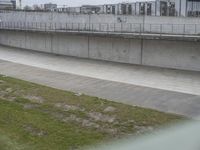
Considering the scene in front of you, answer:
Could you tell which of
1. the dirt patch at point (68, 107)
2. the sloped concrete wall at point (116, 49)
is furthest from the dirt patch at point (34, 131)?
the sloped concrete wall at point (116, 49)

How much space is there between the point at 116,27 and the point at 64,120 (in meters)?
25.5

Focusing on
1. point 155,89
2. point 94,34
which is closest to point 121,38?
point 94,34

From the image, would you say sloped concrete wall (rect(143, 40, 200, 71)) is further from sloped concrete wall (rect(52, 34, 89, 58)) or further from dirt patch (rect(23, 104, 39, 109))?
dirt patch (rect(23, 104, 39, 109))

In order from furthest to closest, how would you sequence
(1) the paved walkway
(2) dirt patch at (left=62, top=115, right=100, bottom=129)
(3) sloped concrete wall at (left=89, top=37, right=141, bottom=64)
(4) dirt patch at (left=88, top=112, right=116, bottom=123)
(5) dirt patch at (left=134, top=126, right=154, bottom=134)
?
(3) sloped concrete wall at (left=89, top=37, right=141, bottom=64)
(1) the paved walkway
(4) dirt patch at (left=88, top=112, right=116, bottom=123)
(2) dirt patch at (left=62, top=115, right=100, bottom=129)
(5) dirt patch at (left=134, top=126, right=154, bottom=134)

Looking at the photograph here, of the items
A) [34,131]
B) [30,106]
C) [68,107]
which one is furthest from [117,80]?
[34,131]

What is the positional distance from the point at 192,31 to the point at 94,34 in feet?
34.2

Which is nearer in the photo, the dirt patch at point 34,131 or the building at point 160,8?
the dirt patch at point 34,131

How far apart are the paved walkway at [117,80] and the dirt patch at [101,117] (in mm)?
3151

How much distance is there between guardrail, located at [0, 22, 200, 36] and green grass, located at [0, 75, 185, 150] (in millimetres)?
17192

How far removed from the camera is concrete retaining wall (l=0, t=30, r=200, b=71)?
3277 centimetres

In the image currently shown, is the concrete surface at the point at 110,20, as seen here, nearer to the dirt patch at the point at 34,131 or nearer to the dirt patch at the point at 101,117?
the dirt patch at the point at 101,117

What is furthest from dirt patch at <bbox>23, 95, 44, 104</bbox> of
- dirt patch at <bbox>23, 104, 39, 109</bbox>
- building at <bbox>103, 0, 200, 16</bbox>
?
building at <bbox>103, 0, 200, 16</bbox>

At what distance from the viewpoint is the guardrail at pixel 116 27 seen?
3556 cm

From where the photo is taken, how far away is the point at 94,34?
127ft
